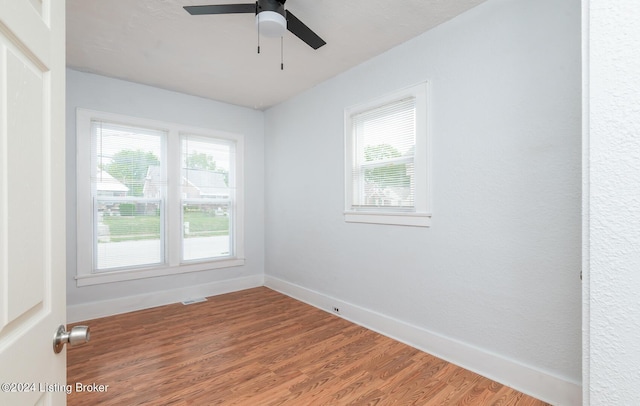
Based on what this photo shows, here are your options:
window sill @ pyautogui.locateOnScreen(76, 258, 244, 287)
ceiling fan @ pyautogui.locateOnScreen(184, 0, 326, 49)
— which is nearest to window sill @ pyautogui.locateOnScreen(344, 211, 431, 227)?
ceiling fan @ pyautogui.locateOnScreen(184, 0, 326, 49)

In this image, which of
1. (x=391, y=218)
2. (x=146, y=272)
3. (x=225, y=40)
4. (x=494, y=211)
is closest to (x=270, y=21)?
(x=225, y=40)

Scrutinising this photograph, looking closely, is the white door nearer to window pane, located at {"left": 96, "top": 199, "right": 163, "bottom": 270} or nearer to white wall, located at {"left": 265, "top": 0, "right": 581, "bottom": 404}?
white wall, located at {"left": 265, "top": 0, "right": 581, "bottom": 404}

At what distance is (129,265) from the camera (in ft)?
11.8

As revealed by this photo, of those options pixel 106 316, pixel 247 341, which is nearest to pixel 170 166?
pixel 106 316

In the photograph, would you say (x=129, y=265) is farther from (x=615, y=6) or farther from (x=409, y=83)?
(x=615, y=6)

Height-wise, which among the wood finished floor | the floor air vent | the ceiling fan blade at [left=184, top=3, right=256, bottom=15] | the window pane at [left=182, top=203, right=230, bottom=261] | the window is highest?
the ceiling fan blade at [left=184, top=3, right=256, bottom=15]

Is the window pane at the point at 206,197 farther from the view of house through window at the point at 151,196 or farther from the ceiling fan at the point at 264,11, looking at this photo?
the ceiling fan at the point at 264,11

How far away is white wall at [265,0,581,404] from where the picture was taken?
185 cm

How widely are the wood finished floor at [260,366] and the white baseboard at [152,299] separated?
17 cm

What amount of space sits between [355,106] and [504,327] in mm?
2340

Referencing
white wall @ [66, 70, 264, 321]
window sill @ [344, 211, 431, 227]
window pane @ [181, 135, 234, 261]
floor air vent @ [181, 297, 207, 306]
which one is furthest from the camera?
window pane @ [181, 135, 234, 261]

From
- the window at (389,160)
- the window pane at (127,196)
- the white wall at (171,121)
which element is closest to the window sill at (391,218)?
the window at (389,160)

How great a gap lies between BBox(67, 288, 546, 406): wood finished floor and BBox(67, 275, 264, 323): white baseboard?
0.55ft

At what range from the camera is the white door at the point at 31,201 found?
1.88 feet
